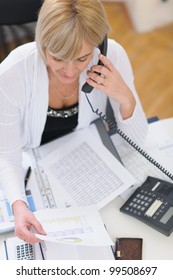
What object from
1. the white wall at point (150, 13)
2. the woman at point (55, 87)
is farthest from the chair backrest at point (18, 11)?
the white wall at point (150, 13)

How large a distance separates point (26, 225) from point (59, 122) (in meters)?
0.49

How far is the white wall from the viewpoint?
A: 10.8ft

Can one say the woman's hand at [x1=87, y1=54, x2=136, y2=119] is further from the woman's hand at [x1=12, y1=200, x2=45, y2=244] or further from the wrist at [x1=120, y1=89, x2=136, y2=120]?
the woman's hand at [x1=12, y1=200, x2=45, y2=244]

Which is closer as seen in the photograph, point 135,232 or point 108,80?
point 135,232

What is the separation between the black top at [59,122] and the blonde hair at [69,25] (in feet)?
1.24

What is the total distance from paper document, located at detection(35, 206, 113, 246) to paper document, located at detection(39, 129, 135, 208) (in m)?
0.08

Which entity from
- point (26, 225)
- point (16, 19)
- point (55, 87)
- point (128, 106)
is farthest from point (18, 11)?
point (26, 225)

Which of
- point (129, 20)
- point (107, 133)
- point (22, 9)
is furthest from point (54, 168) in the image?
point (129, 20)

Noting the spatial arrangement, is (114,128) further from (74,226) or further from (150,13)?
(150,13)

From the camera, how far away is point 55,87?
1.58 m

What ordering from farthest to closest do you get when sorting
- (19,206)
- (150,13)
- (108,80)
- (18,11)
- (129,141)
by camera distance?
(150,13) → (18,11) → (129,141) → (108,80) → (19,206)

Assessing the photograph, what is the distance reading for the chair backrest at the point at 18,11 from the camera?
166cm

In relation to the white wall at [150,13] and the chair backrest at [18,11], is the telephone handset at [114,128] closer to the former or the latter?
the chair backrest at [18,11]
